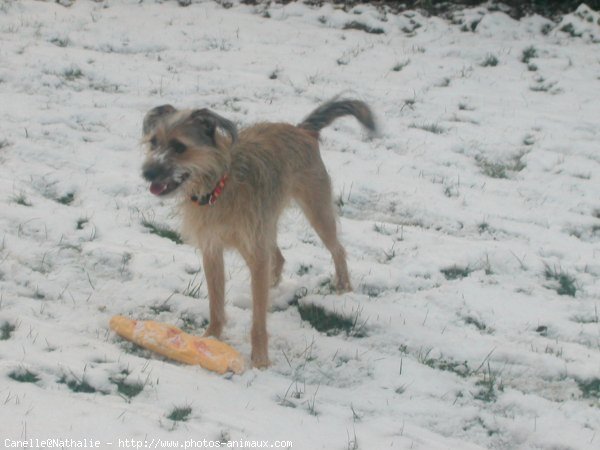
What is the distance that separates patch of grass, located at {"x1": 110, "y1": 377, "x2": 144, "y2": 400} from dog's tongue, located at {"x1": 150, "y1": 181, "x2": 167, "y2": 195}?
2.87 ft

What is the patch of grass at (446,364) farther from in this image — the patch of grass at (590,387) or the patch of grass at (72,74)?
the patch of grass at (72,74)

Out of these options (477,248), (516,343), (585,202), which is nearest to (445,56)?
(585,202)

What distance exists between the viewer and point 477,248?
522 cm

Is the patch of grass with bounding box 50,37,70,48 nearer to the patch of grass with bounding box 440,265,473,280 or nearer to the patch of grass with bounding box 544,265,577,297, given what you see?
the patch of grass with bounding box 440,265,473,280

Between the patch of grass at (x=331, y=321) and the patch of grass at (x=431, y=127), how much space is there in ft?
9.54

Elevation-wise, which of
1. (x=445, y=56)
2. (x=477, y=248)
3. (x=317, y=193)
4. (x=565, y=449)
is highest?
(x=445, y=56)

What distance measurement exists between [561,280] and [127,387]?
2.73 meters

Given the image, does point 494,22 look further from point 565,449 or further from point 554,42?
point 565,449

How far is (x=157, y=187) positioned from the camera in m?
3.73

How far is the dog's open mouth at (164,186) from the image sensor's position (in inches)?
146

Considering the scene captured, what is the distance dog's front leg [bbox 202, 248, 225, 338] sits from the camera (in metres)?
4.29

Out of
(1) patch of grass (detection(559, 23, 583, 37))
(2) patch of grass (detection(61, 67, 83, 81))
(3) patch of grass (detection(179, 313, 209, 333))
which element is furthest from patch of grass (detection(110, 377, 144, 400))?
(1) patch of grass (detection(559, 23, 583, 37))

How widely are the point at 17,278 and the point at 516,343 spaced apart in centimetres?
281

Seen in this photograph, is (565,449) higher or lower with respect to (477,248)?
lower
